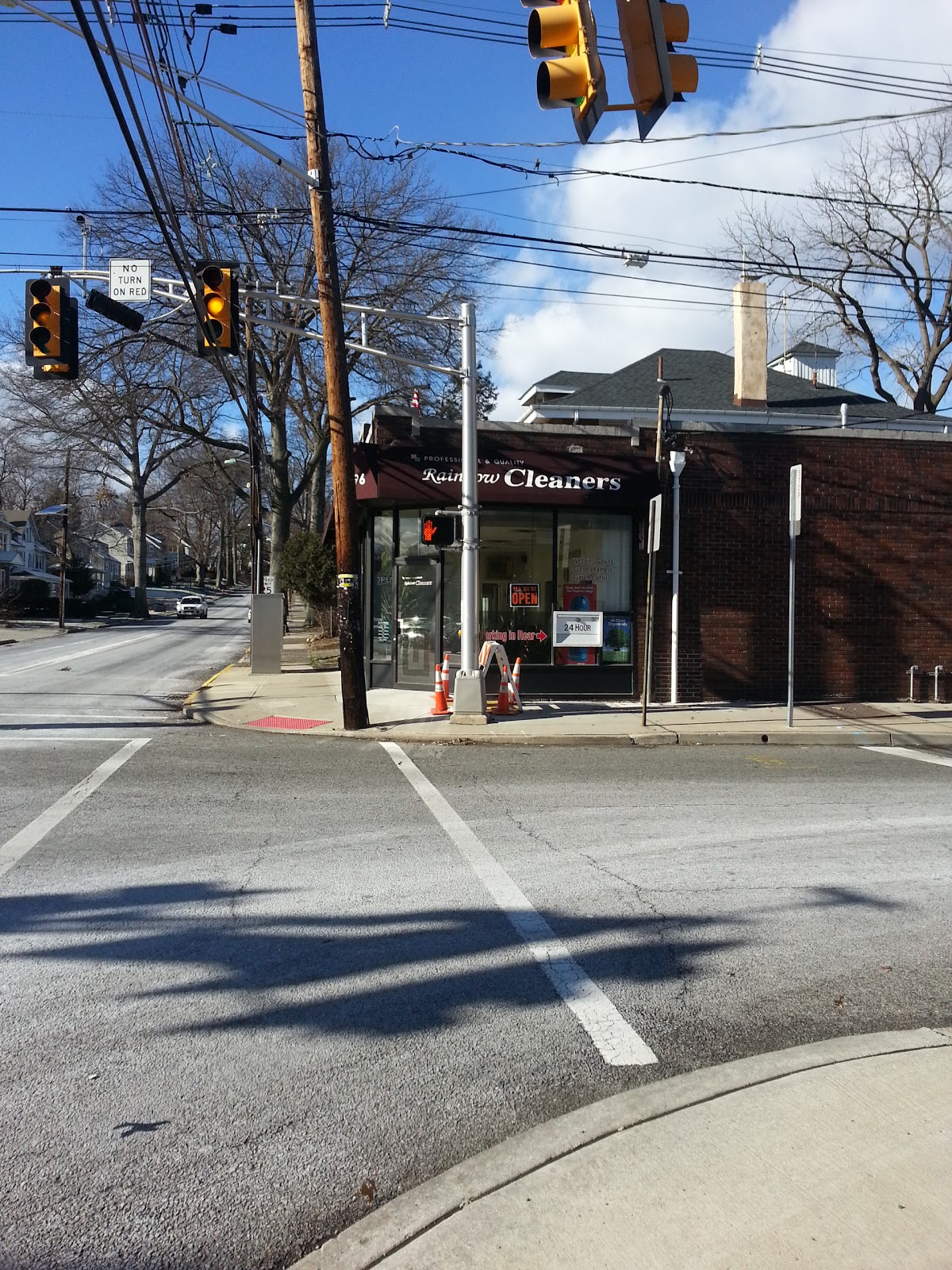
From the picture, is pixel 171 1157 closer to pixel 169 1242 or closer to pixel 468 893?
pixel 169 1242

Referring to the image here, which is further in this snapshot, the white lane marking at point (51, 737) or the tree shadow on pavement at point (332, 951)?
the white lane marking at point (51, 737)

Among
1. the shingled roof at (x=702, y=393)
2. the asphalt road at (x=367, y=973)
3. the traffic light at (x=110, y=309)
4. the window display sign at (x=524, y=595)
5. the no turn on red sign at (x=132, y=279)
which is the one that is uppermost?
the shingled roof at (x=702, y=393)

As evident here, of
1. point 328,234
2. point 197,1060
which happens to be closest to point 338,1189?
point 197,1060

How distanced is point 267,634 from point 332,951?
17.4 metres

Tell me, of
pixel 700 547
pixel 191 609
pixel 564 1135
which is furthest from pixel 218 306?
pixel 191 609

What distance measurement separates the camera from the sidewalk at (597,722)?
44.7 feet

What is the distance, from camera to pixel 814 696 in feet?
55.6

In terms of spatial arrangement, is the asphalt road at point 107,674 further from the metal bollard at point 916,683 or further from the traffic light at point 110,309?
the metal bollard at point 916,683

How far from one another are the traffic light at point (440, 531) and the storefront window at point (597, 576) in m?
2.85

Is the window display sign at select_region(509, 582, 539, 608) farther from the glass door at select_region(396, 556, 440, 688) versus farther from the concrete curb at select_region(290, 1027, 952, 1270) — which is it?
the concrete curb at select_region(290, 1027, 952, 1270)

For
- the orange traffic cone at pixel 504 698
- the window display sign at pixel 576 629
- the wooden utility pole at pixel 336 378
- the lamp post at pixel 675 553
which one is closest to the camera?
the wooden utility pole at pixel 336 378

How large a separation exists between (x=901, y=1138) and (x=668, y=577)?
13.6 meters

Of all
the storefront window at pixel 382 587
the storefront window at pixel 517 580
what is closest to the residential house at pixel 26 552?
the storefront window at pixel 382 587

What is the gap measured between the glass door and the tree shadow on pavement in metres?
10.8
